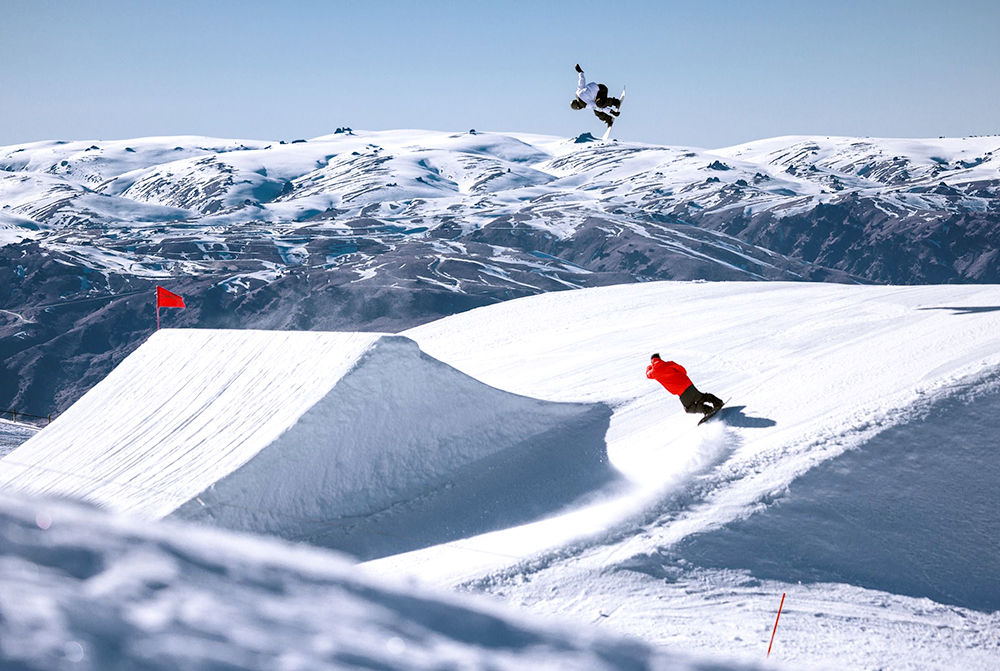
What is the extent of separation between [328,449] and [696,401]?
17.1 ft

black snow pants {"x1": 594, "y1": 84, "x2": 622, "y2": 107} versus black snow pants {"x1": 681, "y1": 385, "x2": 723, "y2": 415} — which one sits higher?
black snow pants {"x1": 594, "y1": 84, "x2": 622, "y2": 107}

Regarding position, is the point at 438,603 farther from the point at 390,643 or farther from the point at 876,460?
the point at 876,460

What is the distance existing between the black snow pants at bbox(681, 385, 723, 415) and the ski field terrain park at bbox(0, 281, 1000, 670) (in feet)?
0.97

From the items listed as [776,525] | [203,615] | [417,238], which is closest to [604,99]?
[776,525]

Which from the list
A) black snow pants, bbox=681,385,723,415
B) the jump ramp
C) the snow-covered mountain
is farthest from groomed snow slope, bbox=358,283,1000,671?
the snow-covered mountain

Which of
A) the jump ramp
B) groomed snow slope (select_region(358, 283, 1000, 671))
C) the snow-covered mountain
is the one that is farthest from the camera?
the snow-covered mountain

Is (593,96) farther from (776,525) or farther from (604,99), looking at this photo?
(776,525)

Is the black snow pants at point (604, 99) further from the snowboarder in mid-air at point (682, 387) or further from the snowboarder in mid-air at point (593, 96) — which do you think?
the snowboarder in mid-air at point (682, 387)

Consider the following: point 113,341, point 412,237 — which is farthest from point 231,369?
point 412,237

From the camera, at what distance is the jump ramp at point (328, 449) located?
9.34 metres

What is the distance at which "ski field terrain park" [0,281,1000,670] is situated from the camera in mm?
3668

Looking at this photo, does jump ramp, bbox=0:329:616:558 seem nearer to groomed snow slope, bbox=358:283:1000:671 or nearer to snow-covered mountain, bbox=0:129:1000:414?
groomed snow slope, bbox=358:283:1000:671

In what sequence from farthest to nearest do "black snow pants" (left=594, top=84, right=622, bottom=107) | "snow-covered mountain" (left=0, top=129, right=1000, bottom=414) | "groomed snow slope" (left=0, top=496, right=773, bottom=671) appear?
"snow-covered mountain" (left=0, top=129, right=1000, bottom=414)
"black snow pants" (left=594, top=84, right=622, bottom=107)
"groomed snow slope" (left=0, top=496, right=773, bottom=671)

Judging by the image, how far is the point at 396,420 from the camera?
35.7 feet
